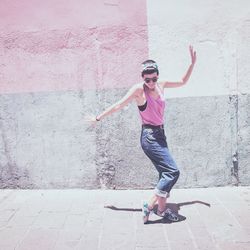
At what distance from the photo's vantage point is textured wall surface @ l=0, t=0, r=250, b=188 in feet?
16.8

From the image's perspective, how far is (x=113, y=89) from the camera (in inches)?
206

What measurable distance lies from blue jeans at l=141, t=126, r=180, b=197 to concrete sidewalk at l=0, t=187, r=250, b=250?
45 cm

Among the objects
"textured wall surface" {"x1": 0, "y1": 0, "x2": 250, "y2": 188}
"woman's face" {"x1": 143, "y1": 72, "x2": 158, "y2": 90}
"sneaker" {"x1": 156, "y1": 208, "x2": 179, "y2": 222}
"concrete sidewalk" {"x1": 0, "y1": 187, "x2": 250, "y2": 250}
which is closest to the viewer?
"concrete sidewalk" {"x1": 0, "y1": 187, "x2": 250, "y2": 250}

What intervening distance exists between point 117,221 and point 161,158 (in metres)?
0.92

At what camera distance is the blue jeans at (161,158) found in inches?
163

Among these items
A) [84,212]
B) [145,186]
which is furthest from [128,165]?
[84,212]

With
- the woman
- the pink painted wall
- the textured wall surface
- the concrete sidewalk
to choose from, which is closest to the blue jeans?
the woman

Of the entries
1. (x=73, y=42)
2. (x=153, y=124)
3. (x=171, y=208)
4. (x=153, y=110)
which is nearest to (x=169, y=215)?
(x=171, y=208)

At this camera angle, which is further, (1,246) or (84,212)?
(84,212)

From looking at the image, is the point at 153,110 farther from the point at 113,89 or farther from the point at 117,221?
the point at 117,221

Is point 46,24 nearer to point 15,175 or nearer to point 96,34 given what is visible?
point 96,34

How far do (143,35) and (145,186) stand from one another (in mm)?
2203

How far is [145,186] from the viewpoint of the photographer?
5.42 metres

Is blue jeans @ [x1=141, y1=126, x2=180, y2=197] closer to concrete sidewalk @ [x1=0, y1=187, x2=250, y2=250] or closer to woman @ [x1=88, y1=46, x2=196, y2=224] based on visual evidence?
woman @ [x1=88, y1=46, x2=196, y2=224]
